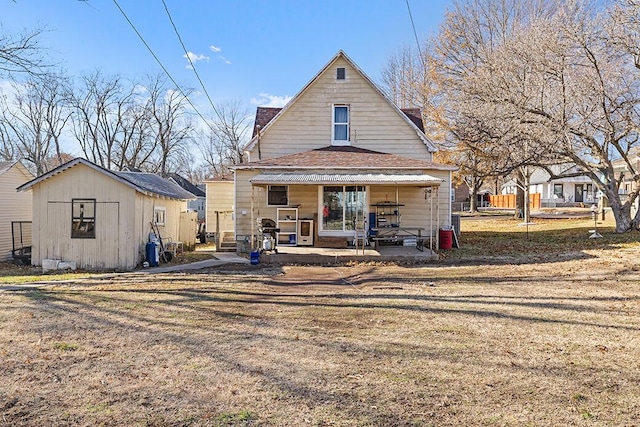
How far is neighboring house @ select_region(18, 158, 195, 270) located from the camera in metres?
13.5

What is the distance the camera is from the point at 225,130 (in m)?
50.0

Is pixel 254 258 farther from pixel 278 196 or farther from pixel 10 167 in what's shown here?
pixel 10 167

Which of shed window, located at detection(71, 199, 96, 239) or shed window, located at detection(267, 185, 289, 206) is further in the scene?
shed window, located at detection(267, 185, 289, 206)

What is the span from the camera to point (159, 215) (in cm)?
1611

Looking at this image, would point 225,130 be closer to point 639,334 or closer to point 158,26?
point 158,26

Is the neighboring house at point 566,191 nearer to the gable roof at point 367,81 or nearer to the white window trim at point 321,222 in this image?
the gable roof at point 367,81

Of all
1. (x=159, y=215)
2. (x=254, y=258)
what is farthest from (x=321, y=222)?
(x=159, y=215)

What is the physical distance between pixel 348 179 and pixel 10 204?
14.4 meters

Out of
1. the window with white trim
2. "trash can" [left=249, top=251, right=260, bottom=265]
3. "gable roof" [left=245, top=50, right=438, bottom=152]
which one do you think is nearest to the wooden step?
"trash can" [left=249, top=251, right=260, bottom=265]

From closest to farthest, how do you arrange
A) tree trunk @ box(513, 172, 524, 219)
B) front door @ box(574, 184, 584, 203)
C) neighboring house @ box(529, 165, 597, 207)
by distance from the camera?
1. tree trunk @ box(513, 172, 524, 219)
2. neighboring house @ box(529, 165, 597, 207)
3. front door @ box(574, 184, 584, 203)

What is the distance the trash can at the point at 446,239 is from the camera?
52.8 feet

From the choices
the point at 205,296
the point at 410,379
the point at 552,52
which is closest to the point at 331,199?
the point at 205,296

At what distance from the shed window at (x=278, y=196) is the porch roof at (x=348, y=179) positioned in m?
1.18

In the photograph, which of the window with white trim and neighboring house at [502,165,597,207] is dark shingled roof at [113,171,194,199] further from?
neighboring house at [502,165,597,207]
